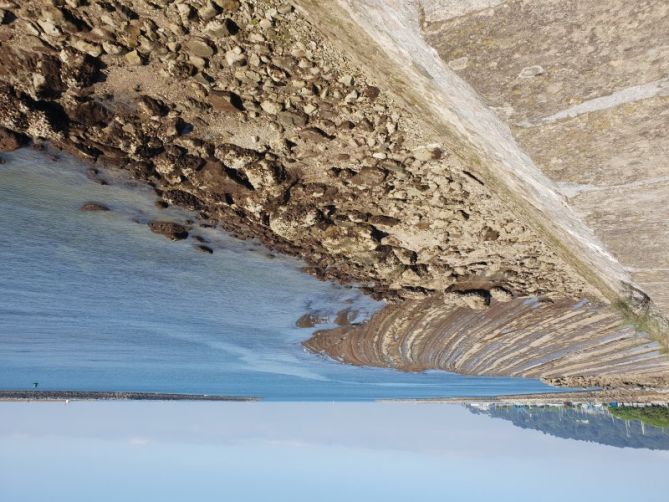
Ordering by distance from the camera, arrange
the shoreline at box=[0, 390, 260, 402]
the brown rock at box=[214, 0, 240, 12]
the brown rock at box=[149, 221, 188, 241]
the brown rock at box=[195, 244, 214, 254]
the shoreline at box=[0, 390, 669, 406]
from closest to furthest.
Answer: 1. the brown rock at box=[214, 0, 240, 12]
2. the brown rock at box=[149, 221, 188, 241]
3. the brown rock at box=[195, 244, 214, 254]
4. the shoreline at box=[0, 390, 669, 406]
5. the shoreline at box=[0, 390, 260, 402]

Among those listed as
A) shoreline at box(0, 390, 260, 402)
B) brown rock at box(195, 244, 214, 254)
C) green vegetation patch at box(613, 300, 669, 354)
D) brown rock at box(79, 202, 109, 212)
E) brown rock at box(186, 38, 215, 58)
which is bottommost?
shoreline at box(0, 390, 260, 402)

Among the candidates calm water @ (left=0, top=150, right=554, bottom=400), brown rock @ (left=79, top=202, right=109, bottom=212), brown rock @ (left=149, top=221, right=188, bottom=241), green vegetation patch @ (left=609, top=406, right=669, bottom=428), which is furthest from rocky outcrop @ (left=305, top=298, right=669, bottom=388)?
green vegetation patch @ (left=609, top=406, right=669, bottom=428)

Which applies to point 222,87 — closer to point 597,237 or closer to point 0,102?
point 0,102

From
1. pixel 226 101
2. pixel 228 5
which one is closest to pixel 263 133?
pixel 226 101

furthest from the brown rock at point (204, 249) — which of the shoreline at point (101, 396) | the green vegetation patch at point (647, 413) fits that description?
the green vegetation patch at point (647, 413)

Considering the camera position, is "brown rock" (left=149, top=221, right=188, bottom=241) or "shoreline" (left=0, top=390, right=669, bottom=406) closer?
"brown rock" (left=149, top=221, right=188, bottom=241)

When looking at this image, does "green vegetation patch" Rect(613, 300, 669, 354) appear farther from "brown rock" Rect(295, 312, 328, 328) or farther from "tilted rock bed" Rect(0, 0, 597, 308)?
"brown rock" Rect(295, 312, 328, 328)

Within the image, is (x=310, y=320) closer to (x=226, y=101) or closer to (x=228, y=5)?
(x=226, y=101)
